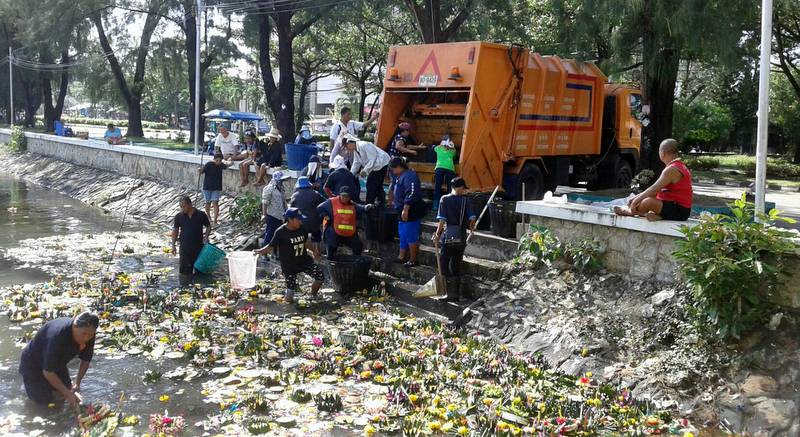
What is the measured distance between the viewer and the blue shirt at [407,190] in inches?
389

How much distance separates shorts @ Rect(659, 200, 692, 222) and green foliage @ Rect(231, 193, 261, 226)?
8800 mm

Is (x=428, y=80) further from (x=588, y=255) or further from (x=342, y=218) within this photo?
(x=588, y=255)

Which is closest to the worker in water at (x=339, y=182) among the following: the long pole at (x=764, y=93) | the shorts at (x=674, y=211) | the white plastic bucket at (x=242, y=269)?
the white plastic bucket at (x=242, y=269)

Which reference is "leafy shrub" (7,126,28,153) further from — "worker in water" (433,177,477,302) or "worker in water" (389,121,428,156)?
"worker in water" (433,177,477,302)

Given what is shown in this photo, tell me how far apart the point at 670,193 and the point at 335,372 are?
12.4 ft

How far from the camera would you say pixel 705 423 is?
5.83 m

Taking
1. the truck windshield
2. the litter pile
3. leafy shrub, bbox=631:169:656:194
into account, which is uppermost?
the truck windshield

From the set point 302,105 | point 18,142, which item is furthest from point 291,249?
point 18,142

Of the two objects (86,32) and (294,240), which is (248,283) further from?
(86,32)

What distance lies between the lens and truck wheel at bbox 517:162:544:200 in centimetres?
1206

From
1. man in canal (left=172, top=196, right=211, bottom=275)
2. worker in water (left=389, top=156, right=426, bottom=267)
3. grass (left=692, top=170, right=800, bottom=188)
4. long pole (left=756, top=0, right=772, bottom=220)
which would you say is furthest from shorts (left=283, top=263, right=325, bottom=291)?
grass (left=692, top=170, right=800, bottom=188)

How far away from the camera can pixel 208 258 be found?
11.0 meters

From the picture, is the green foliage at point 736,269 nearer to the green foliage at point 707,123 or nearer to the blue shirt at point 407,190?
the blue shirt at point 407,190

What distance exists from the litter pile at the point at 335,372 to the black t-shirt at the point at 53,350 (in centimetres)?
62
